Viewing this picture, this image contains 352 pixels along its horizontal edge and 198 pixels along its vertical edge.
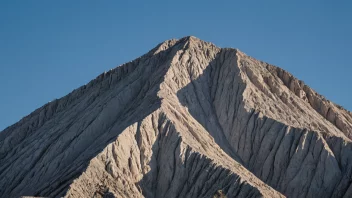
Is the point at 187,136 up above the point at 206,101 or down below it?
below

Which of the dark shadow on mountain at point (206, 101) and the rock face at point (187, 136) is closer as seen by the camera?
the rock face at point (187, 136)

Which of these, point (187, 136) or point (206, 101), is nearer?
point (187, 136)

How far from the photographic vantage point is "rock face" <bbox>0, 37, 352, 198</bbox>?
79312 mm

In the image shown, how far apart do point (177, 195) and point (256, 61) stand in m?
28.6

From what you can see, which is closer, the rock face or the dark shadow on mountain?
the rock face

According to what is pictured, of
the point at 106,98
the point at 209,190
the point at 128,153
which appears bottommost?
the point at 209,190

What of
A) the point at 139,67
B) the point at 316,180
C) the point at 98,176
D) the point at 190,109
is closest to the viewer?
the point at 98,176

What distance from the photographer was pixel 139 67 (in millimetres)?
103188

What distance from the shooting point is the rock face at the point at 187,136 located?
7931cm

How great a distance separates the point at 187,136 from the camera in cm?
8475

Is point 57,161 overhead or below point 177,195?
overhead

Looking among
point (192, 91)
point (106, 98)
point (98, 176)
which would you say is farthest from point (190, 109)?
point (98, 176)

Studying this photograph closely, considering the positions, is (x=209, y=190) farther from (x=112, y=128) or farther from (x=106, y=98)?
(x=106, y=98)

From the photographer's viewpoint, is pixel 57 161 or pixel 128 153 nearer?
pixel 128 153
